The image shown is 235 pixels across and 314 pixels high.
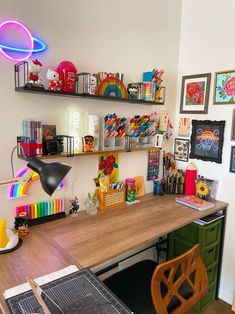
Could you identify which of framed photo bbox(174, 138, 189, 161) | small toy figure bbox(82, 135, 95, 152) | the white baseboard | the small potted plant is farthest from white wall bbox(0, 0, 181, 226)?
the white baseboard

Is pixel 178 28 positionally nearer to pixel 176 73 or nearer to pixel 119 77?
pixel 176 73

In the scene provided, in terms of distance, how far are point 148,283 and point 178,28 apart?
84.8 inches

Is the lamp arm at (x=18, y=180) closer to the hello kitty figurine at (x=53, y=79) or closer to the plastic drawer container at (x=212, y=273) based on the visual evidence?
the hello kitty figurine at (x=53, y=79)

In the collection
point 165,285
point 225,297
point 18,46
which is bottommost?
point 225,297

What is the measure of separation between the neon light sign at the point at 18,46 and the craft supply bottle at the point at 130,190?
1176 mm

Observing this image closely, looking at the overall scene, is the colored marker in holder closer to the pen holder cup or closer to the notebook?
the pen holder cup

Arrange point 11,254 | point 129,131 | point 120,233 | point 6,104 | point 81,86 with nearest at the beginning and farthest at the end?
point 11,254, point 6,104, point 120,233, point 81,86, point 129,131

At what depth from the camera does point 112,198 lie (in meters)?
1.98

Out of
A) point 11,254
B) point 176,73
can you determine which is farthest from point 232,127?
point 11,254

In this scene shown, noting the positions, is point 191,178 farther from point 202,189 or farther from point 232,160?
point 232,160

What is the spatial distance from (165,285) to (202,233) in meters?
0.81

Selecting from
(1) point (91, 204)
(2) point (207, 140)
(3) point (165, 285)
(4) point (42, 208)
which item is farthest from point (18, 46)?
(2) point (207, 140)

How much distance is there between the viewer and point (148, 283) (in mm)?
1511

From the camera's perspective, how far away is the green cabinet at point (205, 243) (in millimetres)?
1991
